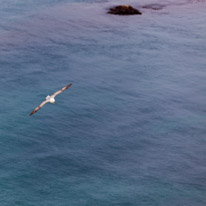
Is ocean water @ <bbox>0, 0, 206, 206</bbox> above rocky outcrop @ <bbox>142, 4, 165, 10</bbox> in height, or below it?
below

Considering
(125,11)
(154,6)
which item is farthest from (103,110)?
(154,6)

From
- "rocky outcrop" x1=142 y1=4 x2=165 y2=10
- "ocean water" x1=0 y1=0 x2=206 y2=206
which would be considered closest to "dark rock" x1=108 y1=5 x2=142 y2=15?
"ocean water" x1=0 y1=0 x2=206 y2=206

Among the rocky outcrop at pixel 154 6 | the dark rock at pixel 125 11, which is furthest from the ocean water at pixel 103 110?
the rocky outcrop at pixel 154 6

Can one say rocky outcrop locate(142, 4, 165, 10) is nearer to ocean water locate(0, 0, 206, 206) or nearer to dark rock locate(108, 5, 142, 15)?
dark rock locate(108, 5, 142, 15)

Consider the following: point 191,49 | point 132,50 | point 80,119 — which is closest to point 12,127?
point 80,119

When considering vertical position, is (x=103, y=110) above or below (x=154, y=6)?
below

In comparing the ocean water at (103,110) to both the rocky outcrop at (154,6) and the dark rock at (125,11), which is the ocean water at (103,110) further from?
the rocky outcrop at (154,6)

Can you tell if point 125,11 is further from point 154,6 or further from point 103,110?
point 103,110

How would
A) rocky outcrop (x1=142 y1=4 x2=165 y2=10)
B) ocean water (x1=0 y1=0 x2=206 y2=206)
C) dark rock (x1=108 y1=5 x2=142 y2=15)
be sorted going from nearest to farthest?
ocean water (x1=0 y1=0 x2=206 y2=206) → dark rock (x1=108 y1=5 x2=142 y2=15) → rocky outcrop (x1=142 y1=4 x2=165 y2=10)

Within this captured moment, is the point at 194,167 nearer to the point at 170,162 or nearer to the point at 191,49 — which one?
the point at 170,162
